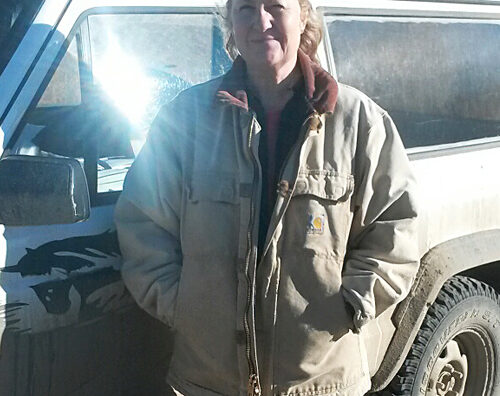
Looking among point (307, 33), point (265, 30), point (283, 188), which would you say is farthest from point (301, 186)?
point (307, 33)

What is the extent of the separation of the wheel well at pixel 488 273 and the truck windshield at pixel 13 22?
2.04 m

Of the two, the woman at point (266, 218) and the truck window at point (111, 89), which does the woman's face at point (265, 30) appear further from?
the truck window at point (111, 89)

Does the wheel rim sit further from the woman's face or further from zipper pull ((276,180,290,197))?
the woman's face

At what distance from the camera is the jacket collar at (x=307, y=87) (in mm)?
2266

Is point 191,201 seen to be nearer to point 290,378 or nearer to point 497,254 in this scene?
point 290,378

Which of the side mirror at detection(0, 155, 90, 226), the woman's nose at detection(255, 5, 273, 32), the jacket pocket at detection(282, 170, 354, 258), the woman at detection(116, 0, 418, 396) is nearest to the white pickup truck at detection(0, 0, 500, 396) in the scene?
the side mirror at detection(0, 155, 90, 226)

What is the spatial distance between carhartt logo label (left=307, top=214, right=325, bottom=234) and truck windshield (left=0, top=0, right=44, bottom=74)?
953 millimetres

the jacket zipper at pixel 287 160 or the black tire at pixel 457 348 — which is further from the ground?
the jacket zipper at pixel 287 160

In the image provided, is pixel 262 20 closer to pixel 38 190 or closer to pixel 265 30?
pixel 265 30

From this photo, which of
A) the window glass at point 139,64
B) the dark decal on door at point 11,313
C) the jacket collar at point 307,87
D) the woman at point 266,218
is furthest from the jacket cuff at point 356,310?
the dark decal on door at point 11,313

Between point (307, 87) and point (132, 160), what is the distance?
0.61m

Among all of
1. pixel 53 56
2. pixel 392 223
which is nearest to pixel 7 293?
pixel 53 56

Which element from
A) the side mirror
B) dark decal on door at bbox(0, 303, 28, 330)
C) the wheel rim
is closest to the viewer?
the side mirror

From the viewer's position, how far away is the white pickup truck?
2.19 m
